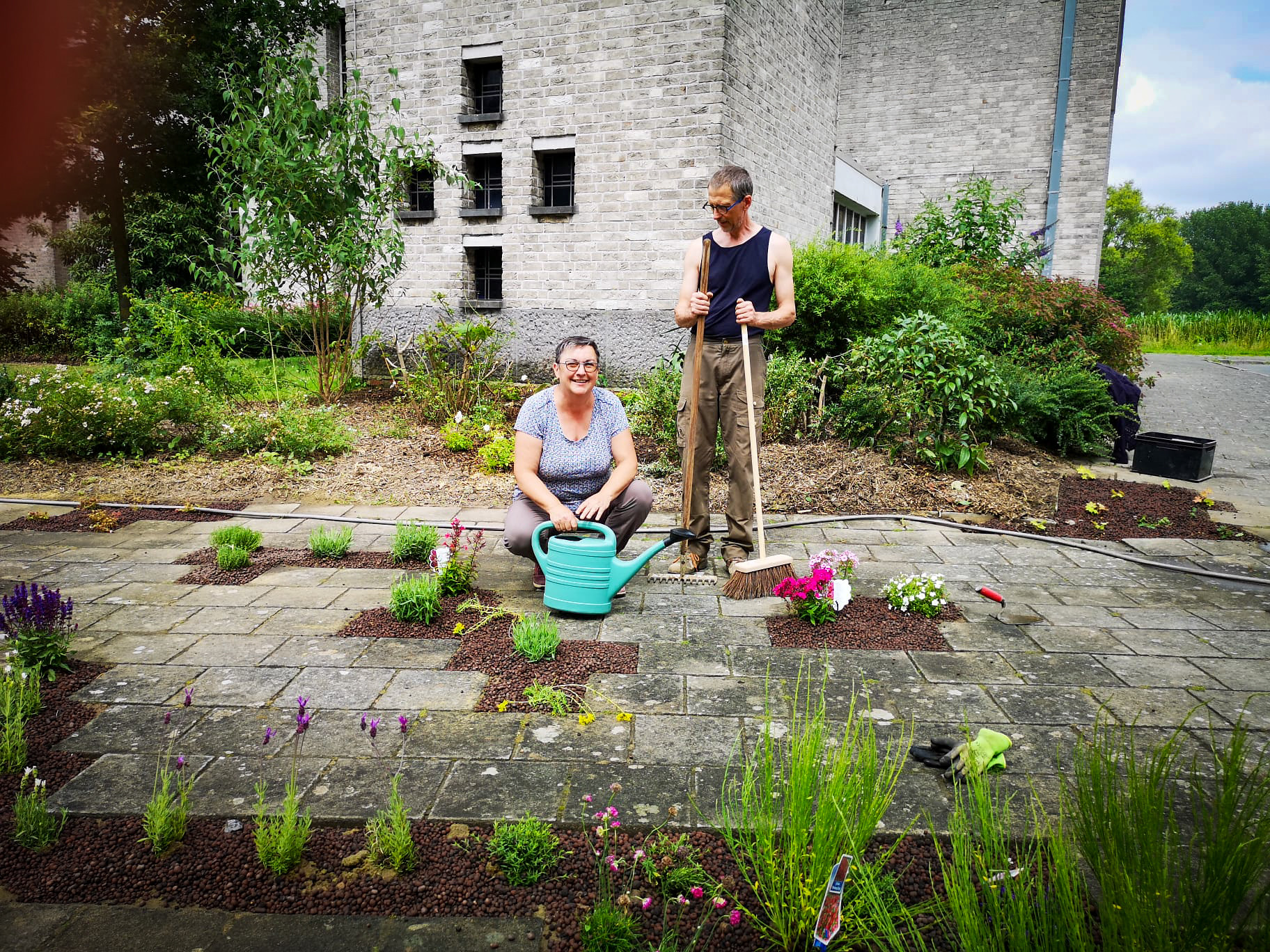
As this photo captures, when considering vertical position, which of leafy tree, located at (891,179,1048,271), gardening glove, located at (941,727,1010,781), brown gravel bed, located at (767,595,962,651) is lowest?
brown gravel bed, located at (767,595,962,651)

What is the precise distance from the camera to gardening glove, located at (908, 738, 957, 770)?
2625mm

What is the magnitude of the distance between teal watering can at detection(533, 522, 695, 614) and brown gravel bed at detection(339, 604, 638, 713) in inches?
10.5

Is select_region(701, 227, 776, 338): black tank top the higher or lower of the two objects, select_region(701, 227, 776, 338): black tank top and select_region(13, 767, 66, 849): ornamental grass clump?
the higher

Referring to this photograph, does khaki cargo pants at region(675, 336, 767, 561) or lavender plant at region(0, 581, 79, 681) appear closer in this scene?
lavender plant at region(0, 581, 79, 681)

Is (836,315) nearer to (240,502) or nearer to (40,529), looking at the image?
(240,502)

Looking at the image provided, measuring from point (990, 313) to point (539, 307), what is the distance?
6010 mm

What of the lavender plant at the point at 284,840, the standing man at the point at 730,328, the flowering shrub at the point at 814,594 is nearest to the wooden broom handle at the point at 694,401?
the standing man at the point at 730,328

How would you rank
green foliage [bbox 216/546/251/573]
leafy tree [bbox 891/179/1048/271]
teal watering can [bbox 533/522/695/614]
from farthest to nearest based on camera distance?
leafy tree [bbox 891/179/1048/271], green foliage [bbox 216/546/251/573], teal watering can [bbox 533/522/695/614]

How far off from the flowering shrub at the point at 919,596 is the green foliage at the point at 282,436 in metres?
5.20

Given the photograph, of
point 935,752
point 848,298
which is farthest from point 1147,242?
point 935,752

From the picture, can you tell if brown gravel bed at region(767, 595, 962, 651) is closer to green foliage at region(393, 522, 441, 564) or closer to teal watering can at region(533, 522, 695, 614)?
teal watering can at region(533, 522, 695, 614)

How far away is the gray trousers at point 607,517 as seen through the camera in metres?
4.14

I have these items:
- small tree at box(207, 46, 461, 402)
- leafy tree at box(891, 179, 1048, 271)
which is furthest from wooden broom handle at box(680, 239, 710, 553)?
leafy tree at box(891, 179, 1048, 271)

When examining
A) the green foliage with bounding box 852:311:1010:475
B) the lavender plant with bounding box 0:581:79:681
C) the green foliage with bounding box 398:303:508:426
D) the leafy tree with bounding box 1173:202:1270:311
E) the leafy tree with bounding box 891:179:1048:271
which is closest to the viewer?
the lavender plant with bounding box 0:581:79:681
